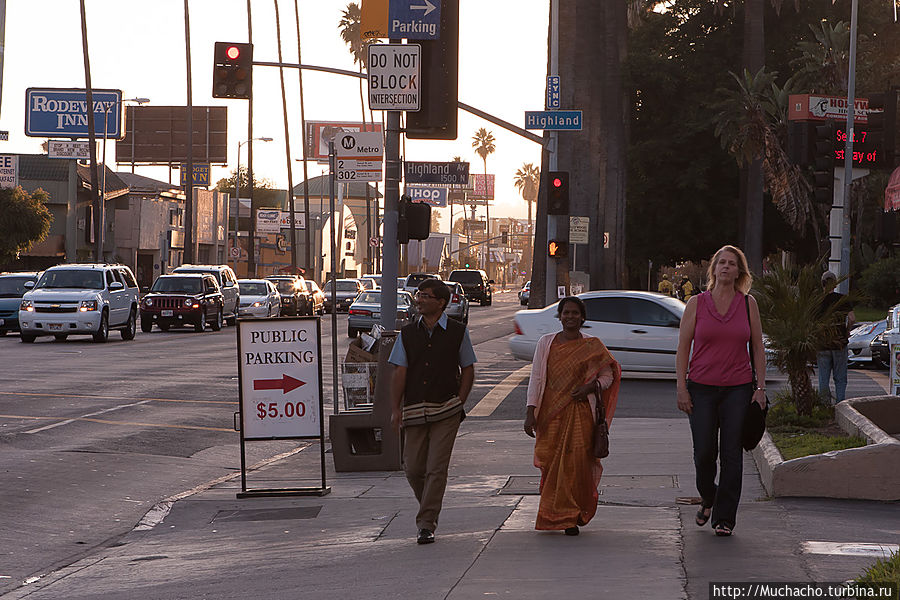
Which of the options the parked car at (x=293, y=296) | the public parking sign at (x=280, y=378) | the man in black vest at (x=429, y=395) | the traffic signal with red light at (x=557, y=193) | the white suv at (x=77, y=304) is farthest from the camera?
the parked car at (x=293, y=296)

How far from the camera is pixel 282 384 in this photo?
12.1m

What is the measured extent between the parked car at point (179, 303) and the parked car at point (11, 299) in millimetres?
4732

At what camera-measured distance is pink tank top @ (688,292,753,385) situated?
8516 millimetres

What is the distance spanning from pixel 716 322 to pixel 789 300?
630 cm

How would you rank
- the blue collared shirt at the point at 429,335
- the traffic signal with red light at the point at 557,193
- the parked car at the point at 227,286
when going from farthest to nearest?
the parked car at the point at 227,286, the traffic signal with red light at the point at 557,193, the blue collared shirt at the point at 429,335

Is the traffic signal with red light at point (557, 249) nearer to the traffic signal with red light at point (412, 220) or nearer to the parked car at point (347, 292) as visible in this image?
the traffic signal with red light at point (412, 220)

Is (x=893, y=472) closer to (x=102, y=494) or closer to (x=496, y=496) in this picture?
(x=496, y=496)

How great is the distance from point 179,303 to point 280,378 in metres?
29.3

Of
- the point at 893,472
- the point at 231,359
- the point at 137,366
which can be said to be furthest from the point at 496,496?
the point at 231,359

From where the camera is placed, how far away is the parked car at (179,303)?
1602 inches

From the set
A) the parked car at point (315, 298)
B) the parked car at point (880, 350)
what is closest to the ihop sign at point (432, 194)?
the parked car at point (315, 298)

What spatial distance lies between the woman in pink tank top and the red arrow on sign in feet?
14.9

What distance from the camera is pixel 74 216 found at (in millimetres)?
68812

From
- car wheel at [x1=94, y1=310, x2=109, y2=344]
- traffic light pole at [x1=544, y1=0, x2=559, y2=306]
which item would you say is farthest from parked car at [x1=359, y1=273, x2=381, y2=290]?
traffic light pole at [x1=544, y1=0, x2=559, y2=306]
